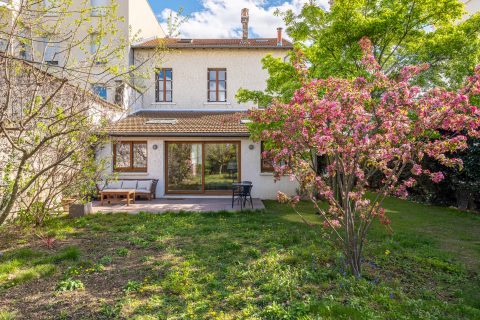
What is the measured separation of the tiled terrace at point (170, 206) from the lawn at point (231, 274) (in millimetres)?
2547

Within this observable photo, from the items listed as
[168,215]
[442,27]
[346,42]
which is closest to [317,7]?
[346,42]

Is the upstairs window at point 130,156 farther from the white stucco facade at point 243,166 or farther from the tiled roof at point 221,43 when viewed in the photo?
the tiled roof at point 221,43

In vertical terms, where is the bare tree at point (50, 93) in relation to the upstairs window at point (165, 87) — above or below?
below

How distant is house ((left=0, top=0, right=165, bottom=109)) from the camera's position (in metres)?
4.64

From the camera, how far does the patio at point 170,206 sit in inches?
472

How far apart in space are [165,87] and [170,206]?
9709 mm

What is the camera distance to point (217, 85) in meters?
20.0

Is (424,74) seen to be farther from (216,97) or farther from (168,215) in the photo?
(216,97)

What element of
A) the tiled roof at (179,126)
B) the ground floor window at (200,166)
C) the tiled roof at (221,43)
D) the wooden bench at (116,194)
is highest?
the tiled roof at (221,43)

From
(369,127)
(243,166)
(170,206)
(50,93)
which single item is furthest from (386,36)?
(50,93)

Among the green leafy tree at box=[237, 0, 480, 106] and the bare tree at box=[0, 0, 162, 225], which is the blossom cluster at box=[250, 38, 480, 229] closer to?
the bare tree at box=[0, 0, 162, 225]

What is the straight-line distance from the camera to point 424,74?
35.7 ft

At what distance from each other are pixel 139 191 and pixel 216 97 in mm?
8449

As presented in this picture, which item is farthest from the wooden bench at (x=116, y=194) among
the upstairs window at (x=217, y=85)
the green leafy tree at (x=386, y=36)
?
the upstairs window at (x=217, y=85)
